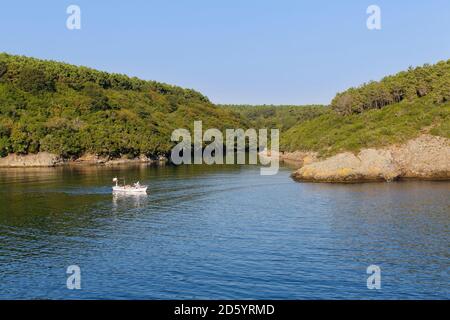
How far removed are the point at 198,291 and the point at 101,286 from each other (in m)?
7.53

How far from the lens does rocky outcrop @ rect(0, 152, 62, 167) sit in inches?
6585

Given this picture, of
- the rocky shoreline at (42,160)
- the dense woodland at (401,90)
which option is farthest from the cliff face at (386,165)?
the rocky shoreline at (42,160)

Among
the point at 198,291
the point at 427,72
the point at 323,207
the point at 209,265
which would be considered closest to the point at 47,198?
the point at 323,207

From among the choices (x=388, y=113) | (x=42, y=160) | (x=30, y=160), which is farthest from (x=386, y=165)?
(x=30, y=160)

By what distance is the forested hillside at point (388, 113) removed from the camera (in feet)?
399

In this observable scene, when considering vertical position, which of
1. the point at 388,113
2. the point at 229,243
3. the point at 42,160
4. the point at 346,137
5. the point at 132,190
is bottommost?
the point at 229,243

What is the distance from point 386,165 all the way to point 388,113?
53.7 m

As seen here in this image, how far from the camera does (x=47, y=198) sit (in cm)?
8581

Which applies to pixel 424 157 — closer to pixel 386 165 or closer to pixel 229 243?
pixel 386 165

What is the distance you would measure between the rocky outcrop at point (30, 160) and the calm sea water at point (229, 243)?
7901 centimetres

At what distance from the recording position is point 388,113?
153250mm

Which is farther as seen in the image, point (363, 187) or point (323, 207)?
point (363, 187)

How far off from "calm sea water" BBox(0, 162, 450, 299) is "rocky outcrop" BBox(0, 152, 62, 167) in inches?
3111
